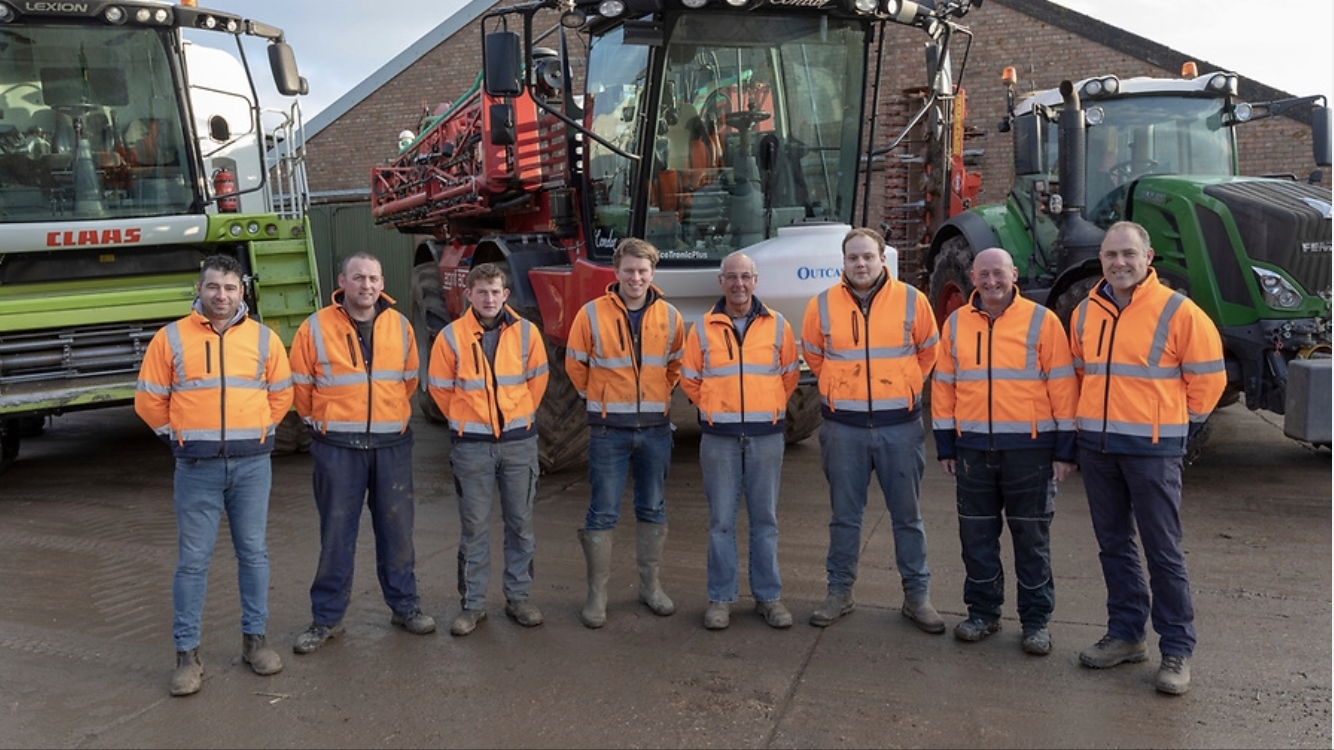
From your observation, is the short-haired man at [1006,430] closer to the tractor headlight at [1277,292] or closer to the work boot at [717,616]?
the work boot at [717,616]

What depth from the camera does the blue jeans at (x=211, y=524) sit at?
14.6 feet

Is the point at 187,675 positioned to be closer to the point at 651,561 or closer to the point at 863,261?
the point at 651,561

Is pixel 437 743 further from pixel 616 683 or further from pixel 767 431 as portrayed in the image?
pixel 767 431

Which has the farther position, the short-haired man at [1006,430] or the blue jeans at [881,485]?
the blue jeans at [881,485]

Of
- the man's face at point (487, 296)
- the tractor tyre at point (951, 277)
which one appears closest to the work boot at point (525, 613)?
the man's face at point (487, 296)

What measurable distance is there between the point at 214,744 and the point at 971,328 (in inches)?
128

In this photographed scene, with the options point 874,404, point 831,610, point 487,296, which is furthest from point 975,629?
point 487,296

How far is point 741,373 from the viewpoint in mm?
4941

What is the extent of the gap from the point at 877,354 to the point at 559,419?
10.4 feet

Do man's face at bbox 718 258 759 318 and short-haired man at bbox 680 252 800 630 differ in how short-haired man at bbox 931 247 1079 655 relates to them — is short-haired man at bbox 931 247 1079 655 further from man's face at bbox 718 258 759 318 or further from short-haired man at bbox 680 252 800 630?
man's face at bbox 718 258 759 318

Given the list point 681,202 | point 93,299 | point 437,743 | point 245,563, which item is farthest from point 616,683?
point 93,299

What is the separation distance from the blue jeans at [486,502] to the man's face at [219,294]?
1120 mm

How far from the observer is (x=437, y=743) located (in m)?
3.87

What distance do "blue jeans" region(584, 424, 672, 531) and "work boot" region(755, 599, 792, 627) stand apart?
0.63 metres
